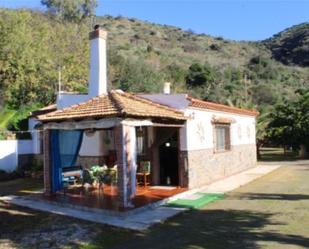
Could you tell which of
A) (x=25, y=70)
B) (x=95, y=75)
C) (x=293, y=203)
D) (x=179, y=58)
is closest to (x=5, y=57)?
(x=25, y=70)

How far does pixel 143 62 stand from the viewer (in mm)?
52000

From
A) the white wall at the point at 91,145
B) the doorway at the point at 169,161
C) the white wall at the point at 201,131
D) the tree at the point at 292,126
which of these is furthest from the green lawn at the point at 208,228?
the tree at the point at 292,126

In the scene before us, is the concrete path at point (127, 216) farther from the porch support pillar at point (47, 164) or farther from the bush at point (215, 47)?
the bush at point (215, 47)

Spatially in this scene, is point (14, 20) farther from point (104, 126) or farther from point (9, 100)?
point (104, 126)

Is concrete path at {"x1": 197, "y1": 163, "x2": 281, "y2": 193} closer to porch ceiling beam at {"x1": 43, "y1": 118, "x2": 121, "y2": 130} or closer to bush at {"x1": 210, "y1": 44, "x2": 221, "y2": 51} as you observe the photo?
porch ceiling beam at {"x1": 43, "y1": 118, "x2": 121, "y2": 130}

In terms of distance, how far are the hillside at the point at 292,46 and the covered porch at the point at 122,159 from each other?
194 feet

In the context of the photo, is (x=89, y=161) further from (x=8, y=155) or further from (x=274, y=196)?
(x=274, y=196)

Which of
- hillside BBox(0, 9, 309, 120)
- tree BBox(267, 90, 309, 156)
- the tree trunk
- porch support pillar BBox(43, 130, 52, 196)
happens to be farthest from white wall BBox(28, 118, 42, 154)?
the tree trunk

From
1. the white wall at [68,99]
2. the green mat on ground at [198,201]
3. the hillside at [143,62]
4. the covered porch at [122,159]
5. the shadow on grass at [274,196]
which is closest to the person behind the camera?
the covered porch at [122,159]

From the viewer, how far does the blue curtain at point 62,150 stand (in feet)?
51.1

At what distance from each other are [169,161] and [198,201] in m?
3.71

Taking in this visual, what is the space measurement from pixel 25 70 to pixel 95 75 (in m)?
16.4

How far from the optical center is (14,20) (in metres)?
33.2

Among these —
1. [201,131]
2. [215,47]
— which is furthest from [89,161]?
[215,47]
